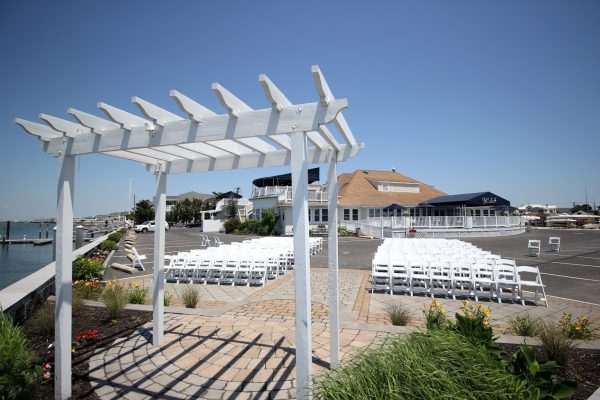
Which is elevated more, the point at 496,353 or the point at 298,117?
the point at 298,117

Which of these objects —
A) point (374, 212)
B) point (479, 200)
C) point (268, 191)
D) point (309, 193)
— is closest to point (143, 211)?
point (268, 191)

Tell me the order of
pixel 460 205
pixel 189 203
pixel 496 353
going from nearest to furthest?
pixel 496 353
pixel 460 205
pixel 189 203

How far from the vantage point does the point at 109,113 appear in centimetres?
308

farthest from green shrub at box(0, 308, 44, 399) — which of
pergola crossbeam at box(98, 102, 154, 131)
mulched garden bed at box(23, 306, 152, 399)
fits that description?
pergola crossbeam at box(98, 102, 154, 131)

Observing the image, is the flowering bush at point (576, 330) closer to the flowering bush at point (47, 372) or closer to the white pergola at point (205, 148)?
the white pergola at point (205, 148)

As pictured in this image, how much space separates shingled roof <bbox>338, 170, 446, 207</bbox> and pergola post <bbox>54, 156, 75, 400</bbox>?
2773cm

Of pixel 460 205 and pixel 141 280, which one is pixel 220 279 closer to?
pixel 141 280

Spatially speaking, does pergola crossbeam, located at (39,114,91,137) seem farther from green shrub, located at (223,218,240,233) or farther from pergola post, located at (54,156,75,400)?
green shrub, located at (223,218,240,233)

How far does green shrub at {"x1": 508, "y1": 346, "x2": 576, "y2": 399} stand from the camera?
8.50ft

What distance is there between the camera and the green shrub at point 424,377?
7.45 feet

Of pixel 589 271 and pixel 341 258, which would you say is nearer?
pixel 589 271

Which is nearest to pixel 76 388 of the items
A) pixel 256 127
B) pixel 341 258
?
pixel 256 127

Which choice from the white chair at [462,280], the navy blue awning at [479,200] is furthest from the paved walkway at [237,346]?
the navy blue awning at [479,200]

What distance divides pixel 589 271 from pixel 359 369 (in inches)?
553
